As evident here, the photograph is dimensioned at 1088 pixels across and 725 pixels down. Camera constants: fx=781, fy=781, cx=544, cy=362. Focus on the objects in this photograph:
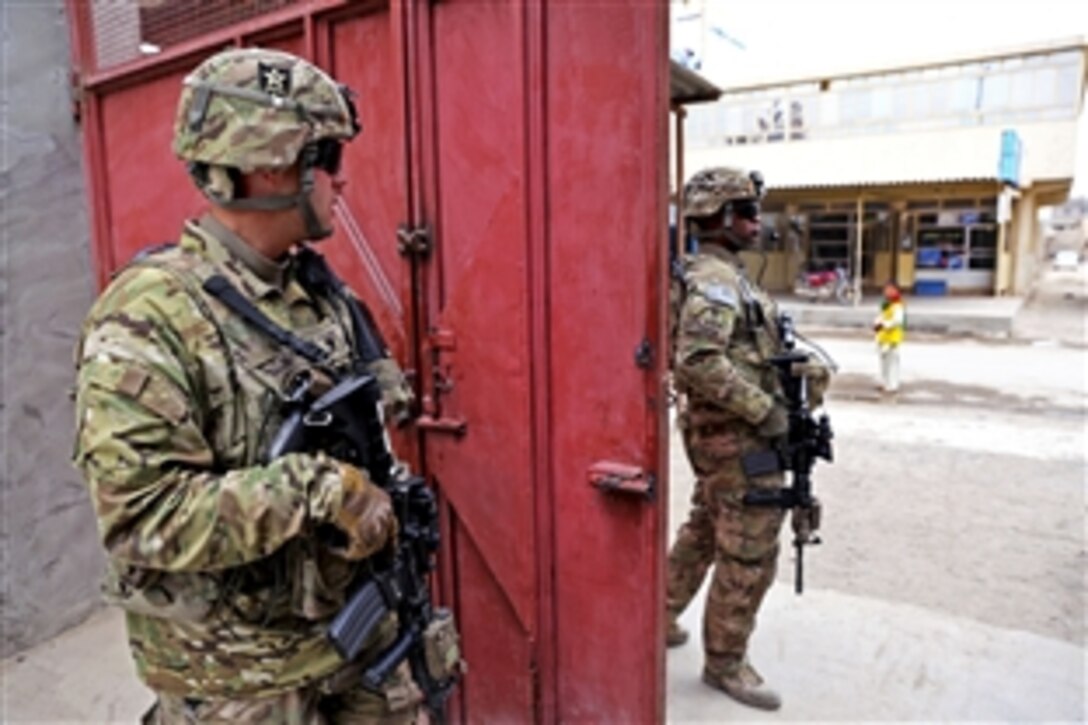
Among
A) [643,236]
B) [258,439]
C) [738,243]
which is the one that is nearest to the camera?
[258,439]

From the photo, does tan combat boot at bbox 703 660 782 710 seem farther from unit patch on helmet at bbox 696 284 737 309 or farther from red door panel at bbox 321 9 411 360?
red door panel at bbox 321 9 411 360

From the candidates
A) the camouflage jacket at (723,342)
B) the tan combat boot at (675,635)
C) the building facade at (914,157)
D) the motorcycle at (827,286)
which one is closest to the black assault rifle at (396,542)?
the camouflage jacket at (723,342)

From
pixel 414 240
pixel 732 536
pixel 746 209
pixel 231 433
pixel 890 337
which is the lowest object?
pixel 732 536

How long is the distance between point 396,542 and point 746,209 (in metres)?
1.87

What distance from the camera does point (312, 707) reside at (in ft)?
5.19

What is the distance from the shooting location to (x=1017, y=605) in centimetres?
358

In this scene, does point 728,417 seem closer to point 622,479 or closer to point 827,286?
point 622,479

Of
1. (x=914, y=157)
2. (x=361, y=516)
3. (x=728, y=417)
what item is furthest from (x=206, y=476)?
(x=914, y=157)

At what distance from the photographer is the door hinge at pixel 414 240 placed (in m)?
2.12

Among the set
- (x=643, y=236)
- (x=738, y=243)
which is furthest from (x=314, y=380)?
(x=738, y=243)

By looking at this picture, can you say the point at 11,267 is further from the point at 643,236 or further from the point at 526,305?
the point at 643,236

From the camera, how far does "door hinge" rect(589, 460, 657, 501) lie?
1.87 metres

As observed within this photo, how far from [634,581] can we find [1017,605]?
2.59 metres

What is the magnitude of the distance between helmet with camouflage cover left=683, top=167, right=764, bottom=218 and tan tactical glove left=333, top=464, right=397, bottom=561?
1.81 metres
